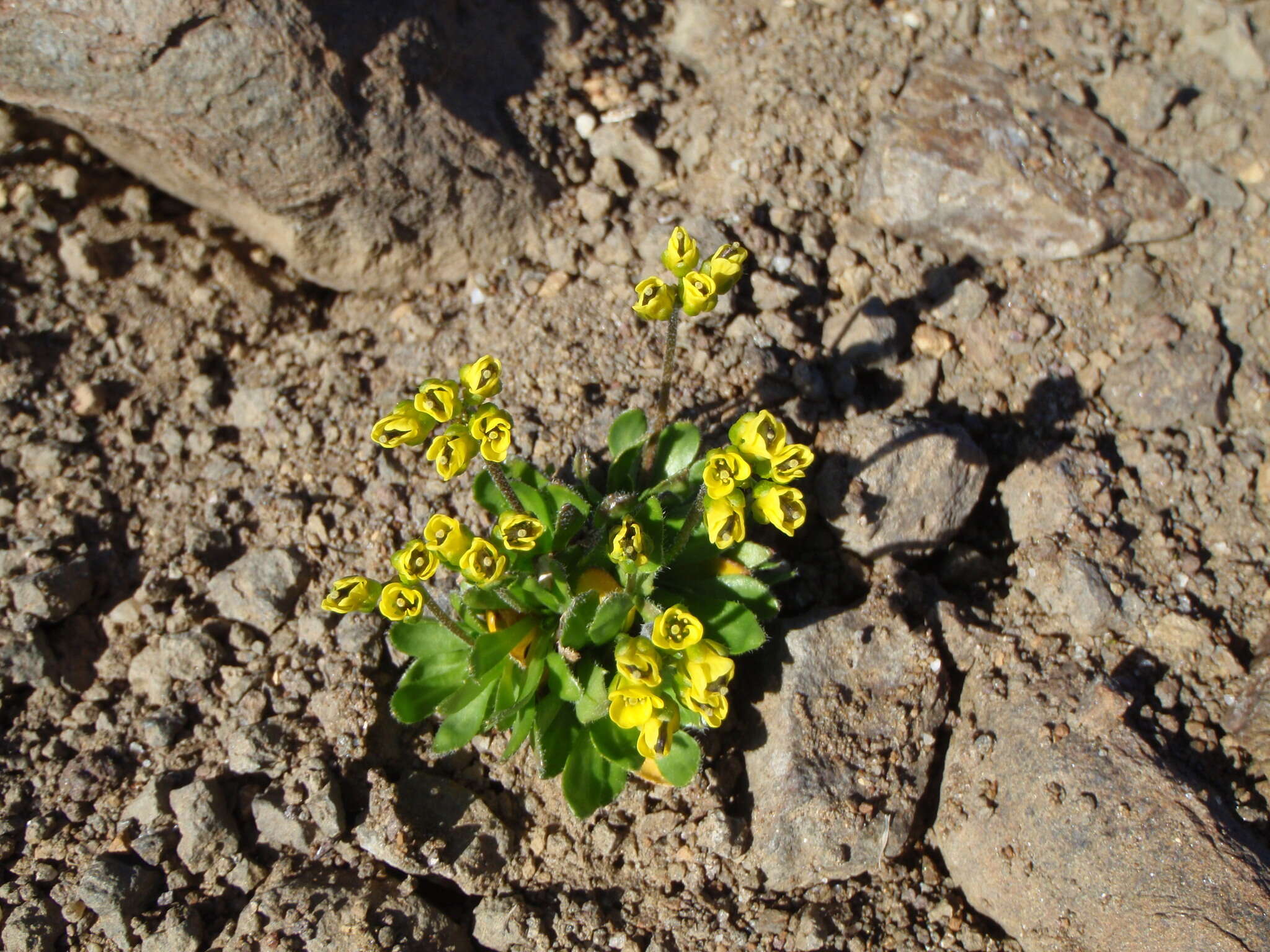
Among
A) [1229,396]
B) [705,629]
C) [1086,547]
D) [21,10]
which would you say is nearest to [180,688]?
[705,629]

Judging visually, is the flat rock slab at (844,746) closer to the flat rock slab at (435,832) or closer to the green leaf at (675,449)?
the green leaf at (675,449)

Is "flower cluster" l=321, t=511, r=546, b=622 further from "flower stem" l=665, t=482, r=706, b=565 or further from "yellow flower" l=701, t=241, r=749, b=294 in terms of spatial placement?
"yellow flower" l=701, t=241, r=749, b=294

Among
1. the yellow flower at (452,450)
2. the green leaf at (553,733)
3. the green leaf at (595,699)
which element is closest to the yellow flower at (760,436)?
the yellow flower at (452,450)

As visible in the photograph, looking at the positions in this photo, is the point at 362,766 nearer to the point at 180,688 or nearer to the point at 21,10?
the point at 180,688

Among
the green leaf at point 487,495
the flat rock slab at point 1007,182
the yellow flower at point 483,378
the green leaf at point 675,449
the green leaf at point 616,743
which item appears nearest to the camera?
the yellow flower at point 483,378

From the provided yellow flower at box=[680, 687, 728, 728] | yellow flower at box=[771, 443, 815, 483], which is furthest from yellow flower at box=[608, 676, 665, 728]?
yellow flower at box=[771, 443, 815, 483]

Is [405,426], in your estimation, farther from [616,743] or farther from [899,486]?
[899,486]
